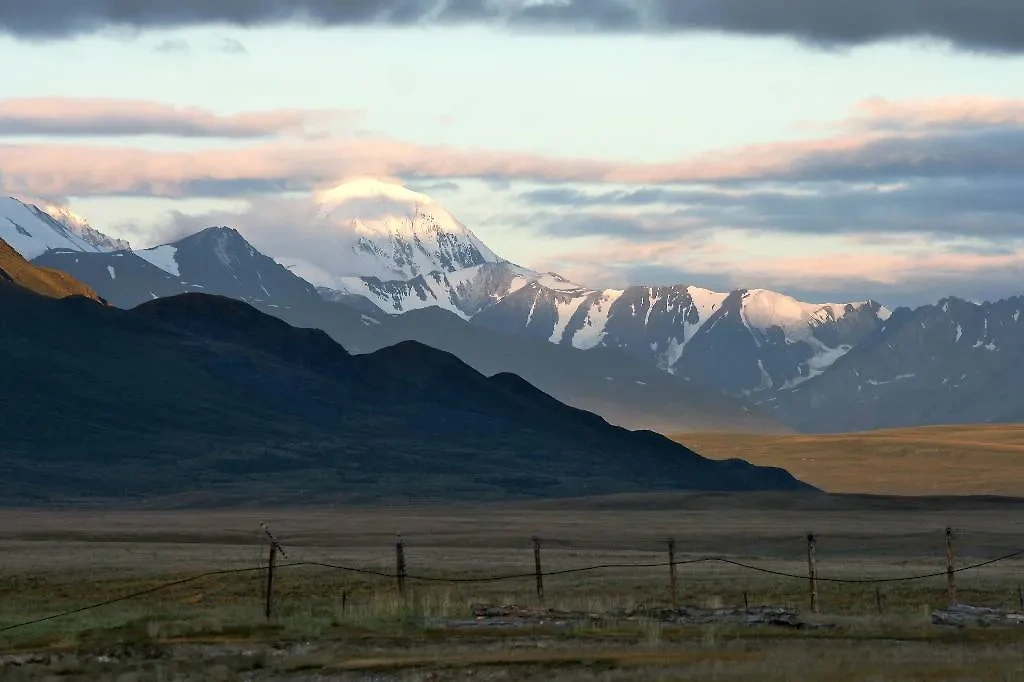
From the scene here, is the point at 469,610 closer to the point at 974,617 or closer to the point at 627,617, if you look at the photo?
the point at 627,617

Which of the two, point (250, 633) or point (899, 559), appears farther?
point (899, 559)

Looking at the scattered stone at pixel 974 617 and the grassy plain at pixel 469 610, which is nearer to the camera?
the grassy plain at pixel 469 610

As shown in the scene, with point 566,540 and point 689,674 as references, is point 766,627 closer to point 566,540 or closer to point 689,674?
point 689,674

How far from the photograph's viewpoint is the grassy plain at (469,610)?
33.7 metres

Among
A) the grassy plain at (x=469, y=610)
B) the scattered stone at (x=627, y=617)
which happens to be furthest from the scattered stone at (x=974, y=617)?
the scattered stone at (x=627, y=617)

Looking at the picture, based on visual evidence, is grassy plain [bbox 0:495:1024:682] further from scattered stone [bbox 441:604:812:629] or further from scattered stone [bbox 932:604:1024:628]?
scattered stone [bbox 932:604:1024:628]

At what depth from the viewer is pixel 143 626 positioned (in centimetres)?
4172

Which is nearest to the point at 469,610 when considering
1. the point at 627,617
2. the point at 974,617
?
the point at 627,617

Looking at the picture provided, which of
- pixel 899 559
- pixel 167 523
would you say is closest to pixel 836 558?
pixel 899 559

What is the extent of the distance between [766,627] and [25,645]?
1517 centimetres

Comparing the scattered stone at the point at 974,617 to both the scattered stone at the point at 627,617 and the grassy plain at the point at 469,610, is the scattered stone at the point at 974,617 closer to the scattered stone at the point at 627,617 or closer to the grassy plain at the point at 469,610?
the grassy plain at the point at 469,610

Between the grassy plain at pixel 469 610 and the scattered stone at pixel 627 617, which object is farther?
the scattered stone at pixel 627 617

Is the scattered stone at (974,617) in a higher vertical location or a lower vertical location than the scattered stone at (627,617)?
lower

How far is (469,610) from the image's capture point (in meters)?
44.6
